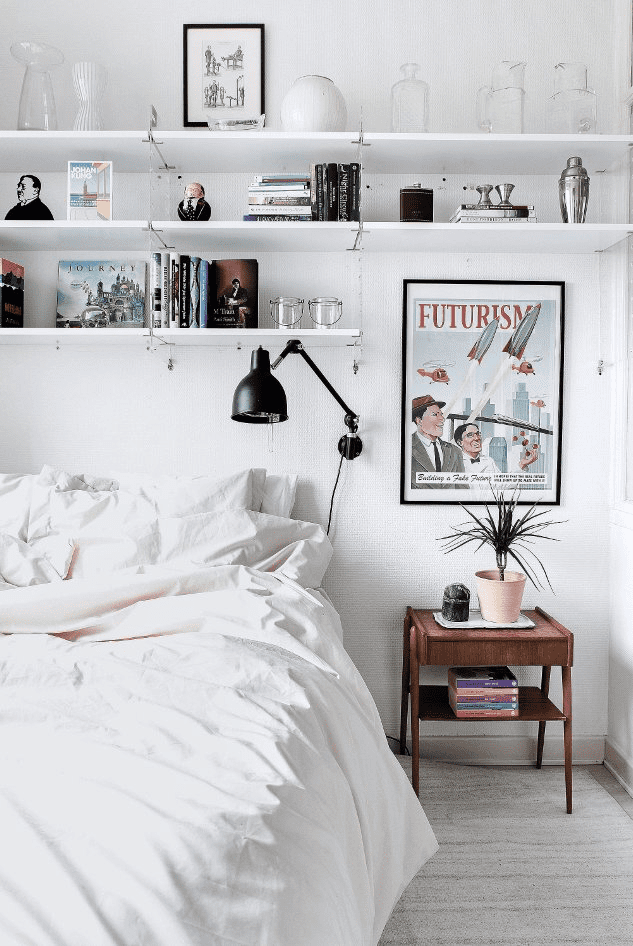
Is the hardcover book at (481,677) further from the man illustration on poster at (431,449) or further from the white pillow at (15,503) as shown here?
the white pillow at (15,503)

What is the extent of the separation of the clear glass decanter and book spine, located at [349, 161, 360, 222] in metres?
0.24

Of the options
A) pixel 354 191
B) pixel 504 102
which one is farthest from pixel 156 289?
pixel 504 102

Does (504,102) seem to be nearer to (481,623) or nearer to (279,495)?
(279,495)

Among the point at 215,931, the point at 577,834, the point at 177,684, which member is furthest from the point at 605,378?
the point at 215,931

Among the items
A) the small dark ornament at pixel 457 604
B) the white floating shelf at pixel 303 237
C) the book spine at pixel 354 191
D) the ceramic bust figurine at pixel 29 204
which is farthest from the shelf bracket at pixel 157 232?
the small dark ornament at pixel 457 604

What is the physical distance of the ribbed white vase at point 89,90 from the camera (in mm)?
2467

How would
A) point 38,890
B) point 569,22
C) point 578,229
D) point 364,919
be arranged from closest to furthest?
point 38,890 < point 364,919 < point 578,229 < point 569,22

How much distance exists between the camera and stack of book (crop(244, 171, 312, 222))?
2416 mm

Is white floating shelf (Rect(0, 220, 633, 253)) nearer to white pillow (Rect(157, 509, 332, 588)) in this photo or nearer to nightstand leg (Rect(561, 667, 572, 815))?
white pillow (Rect(157, 509, 332, 588))

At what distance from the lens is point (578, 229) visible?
236 centimetres

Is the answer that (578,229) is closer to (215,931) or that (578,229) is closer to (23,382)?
(23,382)

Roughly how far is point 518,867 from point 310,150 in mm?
2152

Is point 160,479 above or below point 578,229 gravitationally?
below

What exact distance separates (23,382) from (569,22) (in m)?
2.25
